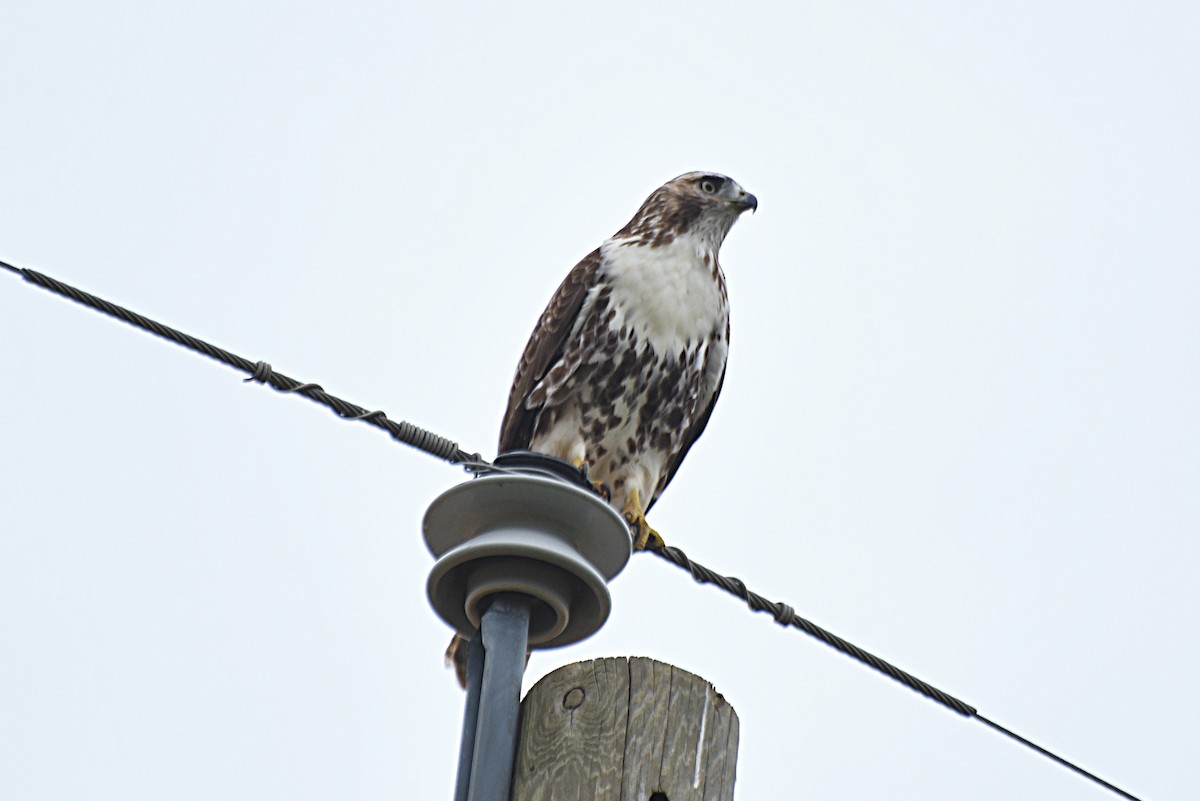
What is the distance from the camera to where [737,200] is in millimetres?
6824

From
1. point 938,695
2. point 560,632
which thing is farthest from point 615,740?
point 938,695

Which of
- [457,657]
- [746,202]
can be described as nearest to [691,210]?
[746,202]

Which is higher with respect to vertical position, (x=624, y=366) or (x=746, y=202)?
(x=746, y=202)

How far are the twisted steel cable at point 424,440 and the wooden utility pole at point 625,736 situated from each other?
54cm

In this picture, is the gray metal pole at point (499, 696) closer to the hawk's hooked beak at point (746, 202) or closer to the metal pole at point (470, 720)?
the metal pole at point (470, 720)

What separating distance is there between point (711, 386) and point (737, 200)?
35.1 inches

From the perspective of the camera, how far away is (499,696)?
99.4 inches

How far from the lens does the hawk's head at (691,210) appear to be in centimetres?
666

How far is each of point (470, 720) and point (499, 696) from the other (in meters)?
0.08

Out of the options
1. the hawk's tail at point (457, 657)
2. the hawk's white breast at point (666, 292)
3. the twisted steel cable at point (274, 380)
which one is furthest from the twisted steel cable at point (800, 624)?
the hawk's white breast at point (666, 292)

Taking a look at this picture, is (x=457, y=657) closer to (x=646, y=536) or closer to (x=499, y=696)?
(x=646, y=536)

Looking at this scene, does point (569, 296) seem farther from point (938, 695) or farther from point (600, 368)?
point (938, 695)

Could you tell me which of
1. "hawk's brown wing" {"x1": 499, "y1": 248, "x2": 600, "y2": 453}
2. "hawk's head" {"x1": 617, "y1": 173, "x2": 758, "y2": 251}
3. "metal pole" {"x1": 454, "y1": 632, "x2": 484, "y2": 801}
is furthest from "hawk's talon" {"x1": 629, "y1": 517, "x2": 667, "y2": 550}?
"metal pole" {"x1": 454, "y1": 632, "x2": 484, "y2": 801}

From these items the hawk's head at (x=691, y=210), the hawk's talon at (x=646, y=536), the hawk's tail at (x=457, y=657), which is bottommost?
the hawk's tail at (x=457, y=657)
